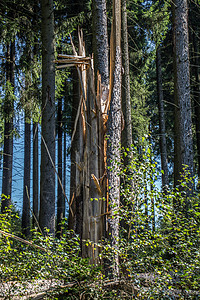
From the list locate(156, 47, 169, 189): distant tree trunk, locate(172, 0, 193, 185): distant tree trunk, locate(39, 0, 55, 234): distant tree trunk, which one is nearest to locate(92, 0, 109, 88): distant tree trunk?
locate(39, 0, 55, 234): distant tree trunk

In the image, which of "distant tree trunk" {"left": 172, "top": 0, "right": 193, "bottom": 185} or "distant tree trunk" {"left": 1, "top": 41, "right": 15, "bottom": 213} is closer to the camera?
"distant tree trunk" {"left": 172, "top": 0, "right": 193, "bottom": 185}

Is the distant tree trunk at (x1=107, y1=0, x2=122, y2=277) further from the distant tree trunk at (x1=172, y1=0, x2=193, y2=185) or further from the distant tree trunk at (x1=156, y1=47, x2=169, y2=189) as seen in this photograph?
the distant tree trunk at (x1=156, y1=47, x2=169, y2=189)

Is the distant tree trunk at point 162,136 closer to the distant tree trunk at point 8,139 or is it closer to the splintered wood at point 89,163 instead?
the distant tree trunk at point 8,139

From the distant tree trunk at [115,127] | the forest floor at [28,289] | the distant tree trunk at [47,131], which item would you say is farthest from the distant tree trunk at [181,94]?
the forest floor at [28,289]

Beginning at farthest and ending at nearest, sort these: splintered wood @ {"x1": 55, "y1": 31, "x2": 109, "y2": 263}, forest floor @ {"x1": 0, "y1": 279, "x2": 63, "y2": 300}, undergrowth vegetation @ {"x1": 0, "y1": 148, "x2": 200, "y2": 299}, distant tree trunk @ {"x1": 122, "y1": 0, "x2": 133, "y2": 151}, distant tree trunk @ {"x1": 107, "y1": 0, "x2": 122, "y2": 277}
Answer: distant tree trunk @ {"x1": 122, "y1": 0, "x2": 133, "y2": 151} → distant tree trunk @ {"x1": 107, "y1": 0, "x2": 122, "y2": 277} → splintered wood @ {"x1": 55, "y1": 31, "x2": 109, "y2": 263} → forest floor @ {"x1": 0, "y1": 279, "x2": 63, "y2": 300} → undergrowth vegetation @ {"x1": 0, "y1": 148, "x2": 200, "y2": 299}

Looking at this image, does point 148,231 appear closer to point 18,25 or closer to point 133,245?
point 133,245

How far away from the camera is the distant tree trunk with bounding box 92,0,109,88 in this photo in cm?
524

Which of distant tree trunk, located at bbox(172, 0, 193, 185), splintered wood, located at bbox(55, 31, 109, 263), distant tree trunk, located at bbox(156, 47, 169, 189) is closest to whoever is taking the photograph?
splintered wood, located at bbox(55, 31, 109, 263)

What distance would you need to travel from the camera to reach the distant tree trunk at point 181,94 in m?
6.64

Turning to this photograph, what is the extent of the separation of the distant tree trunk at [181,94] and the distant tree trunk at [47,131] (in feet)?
9.40

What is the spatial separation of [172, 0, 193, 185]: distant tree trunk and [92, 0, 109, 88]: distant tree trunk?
230cm

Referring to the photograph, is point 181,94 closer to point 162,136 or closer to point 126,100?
point 126,100

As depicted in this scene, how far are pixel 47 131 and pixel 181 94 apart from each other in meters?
3.20

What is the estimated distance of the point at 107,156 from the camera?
→ 4.68 meters
